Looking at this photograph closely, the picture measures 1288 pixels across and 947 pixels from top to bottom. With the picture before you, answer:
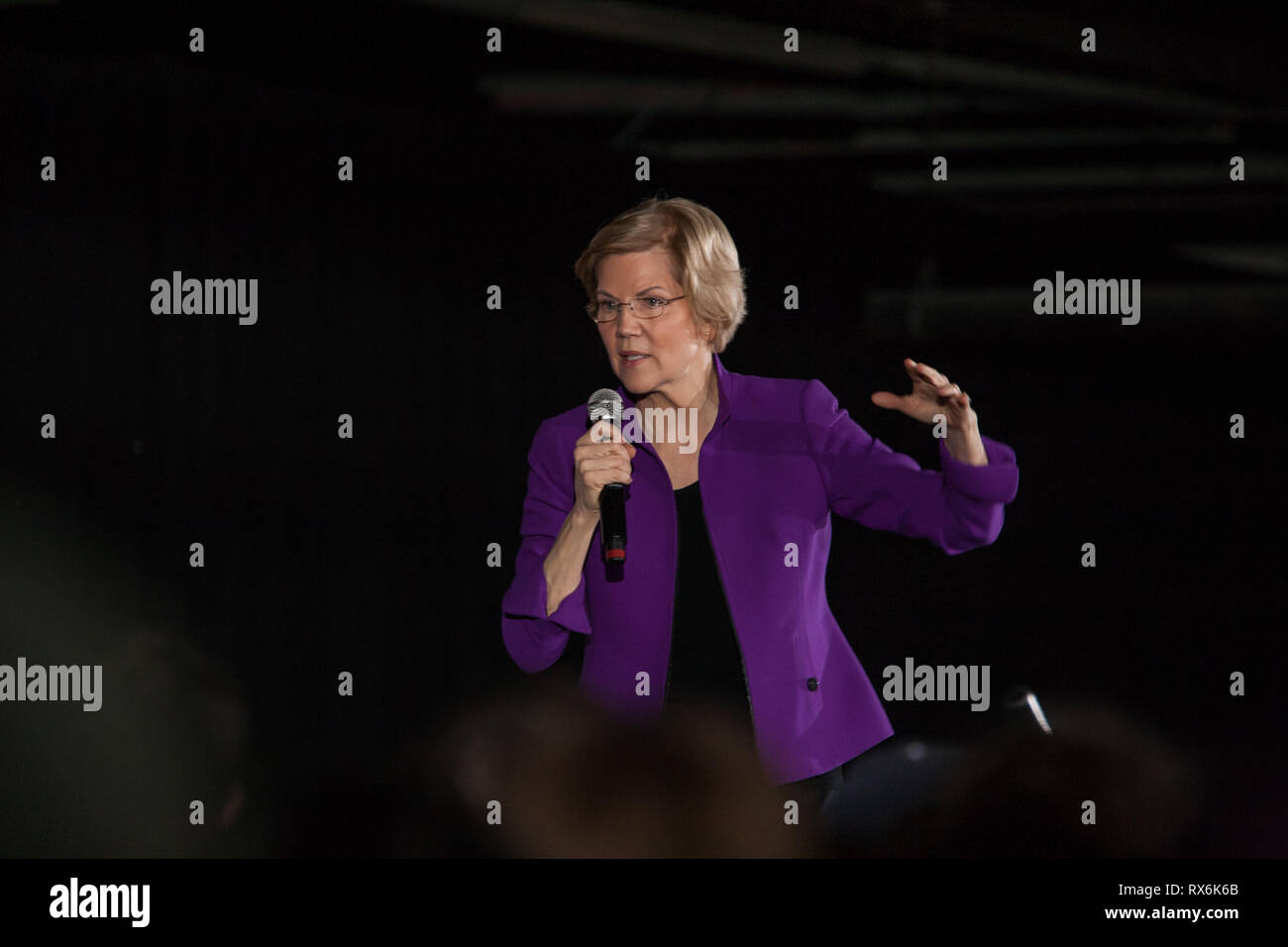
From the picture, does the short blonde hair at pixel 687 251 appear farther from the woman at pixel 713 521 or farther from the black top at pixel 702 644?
the black top at pixel 702 644

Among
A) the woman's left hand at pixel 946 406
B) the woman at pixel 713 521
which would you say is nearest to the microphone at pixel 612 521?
the woman at pixel 713 521

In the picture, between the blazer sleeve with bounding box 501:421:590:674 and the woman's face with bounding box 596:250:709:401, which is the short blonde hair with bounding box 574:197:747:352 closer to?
the woman's face with bounding box 596:250:709:401

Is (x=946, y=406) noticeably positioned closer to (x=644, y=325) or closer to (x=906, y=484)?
(x=906, y=484)

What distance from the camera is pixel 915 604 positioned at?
11.0 feet

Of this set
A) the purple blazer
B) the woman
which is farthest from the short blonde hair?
the purple blazer

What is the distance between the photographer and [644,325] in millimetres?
2486

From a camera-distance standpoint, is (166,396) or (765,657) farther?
(166,396)

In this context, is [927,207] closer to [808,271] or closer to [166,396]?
[808,271]

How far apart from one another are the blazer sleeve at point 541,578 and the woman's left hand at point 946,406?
0.69m

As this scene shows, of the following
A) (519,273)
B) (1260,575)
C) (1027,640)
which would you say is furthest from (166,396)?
(1260,575)

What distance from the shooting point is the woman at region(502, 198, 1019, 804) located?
96.4 inches

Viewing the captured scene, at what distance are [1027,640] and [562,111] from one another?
6.26 ft

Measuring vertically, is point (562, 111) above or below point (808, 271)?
above

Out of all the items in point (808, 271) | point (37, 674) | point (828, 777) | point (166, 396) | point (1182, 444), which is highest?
point (808, 271)
